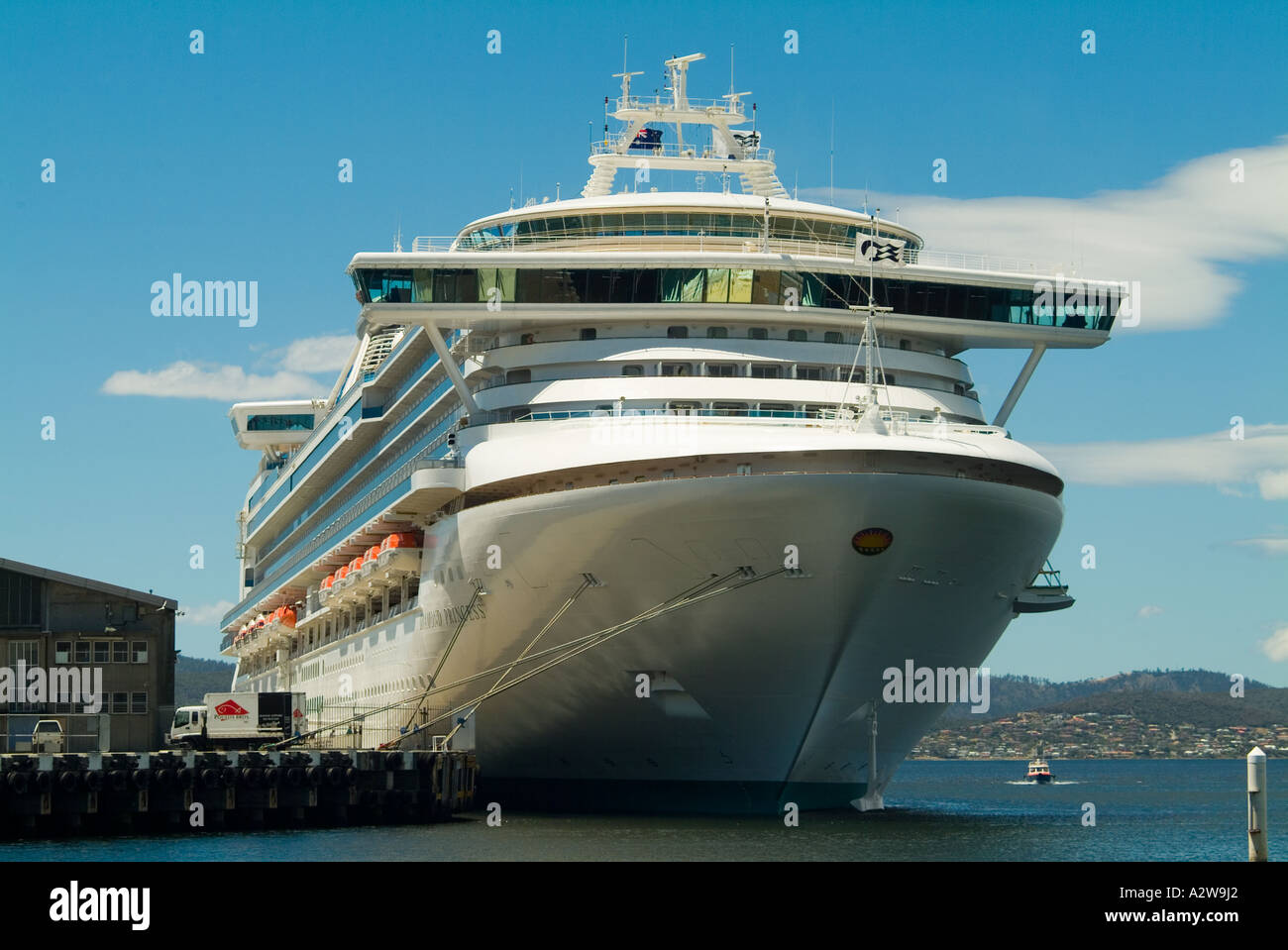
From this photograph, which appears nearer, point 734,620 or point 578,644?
point 734,620

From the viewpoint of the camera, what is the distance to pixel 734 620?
3691 centimetres

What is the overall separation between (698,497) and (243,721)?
1525cm

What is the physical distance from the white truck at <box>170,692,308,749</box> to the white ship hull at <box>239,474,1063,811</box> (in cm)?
590

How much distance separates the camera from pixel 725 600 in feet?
120

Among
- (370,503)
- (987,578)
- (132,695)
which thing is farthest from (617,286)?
(132,695)

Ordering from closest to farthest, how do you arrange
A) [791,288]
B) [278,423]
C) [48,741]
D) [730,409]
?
[730,409] → [791,288] → [48,741] → [278,423]

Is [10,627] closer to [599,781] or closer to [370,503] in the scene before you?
[370,503]

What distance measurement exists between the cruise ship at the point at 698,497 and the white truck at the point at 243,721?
2.67m

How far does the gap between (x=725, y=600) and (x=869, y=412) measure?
4.35m

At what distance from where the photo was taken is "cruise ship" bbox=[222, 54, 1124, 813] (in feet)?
119

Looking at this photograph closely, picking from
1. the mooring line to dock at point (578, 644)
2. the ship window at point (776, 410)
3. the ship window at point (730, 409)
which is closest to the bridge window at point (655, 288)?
the ship window at point (776, 410)

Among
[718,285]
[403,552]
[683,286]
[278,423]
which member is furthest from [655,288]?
[278,423]

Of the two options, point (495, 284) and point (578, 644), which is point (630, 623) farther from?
point (495, 284)

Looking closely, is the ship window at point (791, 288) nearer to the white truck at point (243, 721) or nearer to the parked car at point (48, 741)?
the white truck at point (243, 721)
